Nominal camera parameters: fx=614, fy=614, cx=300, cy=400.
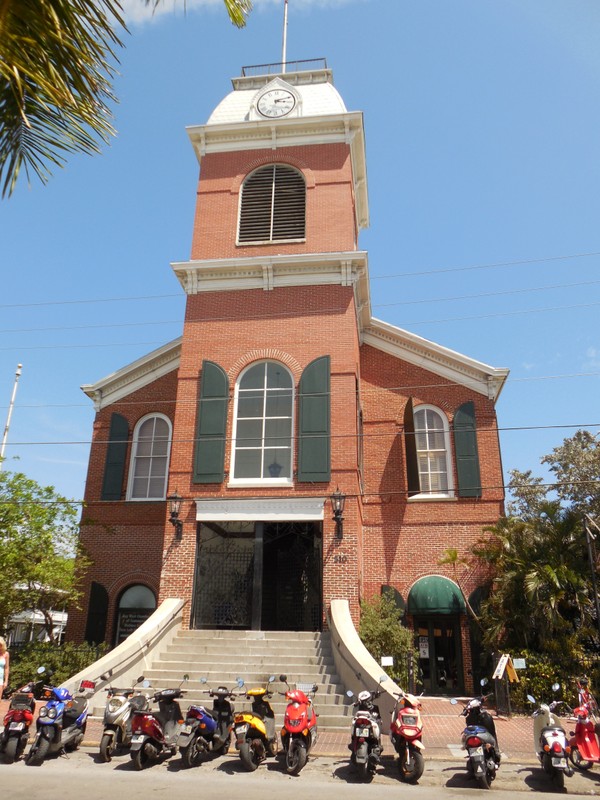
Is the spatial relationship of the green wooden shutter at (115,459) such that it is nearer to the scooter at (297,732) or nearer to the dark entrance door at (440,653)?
the dark entrance door at (440,653)

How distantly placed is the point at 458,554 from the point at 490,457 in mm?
3159

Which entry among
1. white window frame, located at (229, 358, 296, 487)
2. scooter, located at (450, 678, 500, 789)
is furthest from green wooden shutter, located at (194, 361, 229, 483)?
scooter, located at (450, 678, 500, 789)

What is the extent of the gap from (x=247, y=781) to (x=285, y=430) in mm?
9854

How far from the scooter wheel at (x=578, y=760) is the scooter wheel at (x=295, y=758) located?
3.81 metres

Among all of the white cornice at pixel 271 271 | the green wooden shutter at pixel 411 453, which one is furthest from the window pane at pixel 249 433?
the green wooden shutter at pixel 411 453

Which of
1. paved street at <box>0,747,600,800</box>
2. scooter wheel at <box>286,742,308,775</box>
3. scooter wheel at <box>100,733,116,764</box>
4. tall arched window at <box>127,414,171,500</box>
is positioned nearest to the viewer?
paved street at <box>0,747,600,800</box>

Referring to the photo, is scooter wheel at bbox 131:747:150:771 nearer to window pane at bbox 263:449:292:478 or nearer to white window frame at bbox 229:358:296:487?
white window frame at bbox 229:358:296:487

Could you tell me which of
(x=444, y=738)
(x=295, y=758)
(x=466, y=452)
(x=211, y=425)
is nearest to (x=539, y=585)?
(x=466, y=452)

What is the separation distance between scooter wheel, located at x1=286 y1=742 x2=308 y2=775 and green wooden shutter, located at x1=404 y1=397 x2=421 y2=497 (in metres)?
10.4

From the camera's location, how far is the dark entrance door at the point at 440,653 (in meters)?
16.8

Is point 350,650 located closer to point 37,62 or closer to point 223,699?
point 223,699

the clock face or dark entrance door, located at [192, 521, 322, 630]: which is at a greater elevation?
the clock face

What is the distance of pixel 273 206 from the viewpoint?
19.7m

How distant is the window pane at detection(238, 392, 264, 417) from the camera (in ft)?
56.5
